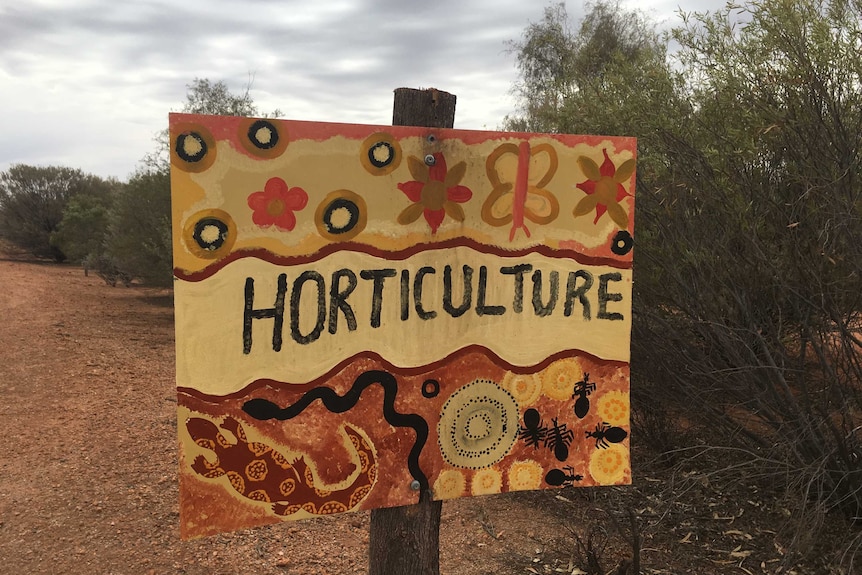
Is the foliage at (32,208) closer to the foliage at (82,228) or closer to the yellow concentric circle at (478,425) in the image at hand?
the foliage at (82,228)

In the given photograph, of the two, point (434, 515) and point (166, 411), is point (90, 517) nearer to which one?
point (166, 411)

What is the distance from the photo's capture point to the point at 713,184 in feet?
12.0

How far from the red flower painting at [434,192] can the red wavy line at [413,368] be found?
1.18 ft

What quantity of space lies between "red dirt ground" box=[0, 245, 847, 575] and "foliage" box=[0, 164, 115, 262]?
2022 cm

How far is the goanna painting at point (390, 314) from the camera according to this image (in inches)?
57.7

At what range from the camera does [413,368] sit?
1649mm

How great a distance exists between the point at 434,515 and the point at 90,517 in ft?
10.3

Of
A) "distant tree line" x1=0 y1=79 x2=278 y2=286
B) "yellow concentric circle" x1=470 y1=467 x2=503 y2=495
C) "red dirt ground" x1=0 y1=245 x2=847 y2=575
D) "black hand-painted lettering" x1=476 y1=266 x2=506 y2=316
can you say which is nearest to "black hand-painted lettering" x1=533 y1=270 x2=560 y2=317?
"black hand-painted lettering" x1=476 y1=266 x2=506 y2=316

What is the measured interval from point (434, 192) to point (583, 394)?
29.3 inches

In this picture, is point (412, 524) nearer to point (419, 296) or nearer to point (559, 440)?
point (559, 440)

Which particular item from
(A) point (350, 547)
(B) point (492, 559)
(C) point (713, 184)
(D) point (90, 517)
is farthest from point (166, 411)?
(C) point (713, 184)

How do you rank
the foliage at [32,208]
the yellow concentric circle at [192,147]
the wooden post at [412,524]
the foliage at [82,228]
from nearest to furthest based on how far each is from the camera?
the yellow concentric circle at [192,147] → the wooden post at [412,524] → the foliage at [82,228] → the foliage at [32,208]

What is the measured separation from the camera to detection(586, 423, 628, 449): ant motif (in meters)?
1.80

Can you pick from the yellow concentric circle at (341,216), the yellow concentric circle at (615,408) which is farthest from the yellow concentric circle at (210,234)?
the yellow concentric circle at (615,408)
